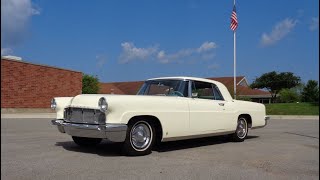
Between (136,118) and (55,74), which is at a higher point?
(55,74)

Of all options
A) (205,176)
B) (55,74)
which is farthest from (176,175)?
(55,74)

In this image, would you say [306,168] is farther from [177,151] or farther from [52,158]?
[52,158]

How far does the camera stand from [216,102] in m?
9.58

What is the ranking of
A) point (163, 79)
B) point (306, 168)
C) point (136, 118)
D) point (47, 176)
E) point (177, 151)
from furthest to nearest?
1. point (163, 79)
2. point (177, 151)
3. point (136, 118)
4. point (306, 168)
5. point (47, 176)

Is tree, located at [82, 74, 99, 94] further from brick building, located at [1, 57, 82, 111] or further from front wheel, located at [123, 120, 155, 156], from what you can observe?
front wheel, located at [123, 120, 155, 156]

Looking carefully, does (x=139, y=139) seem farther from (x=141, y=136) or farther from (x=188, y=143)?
(x=188, y=143)

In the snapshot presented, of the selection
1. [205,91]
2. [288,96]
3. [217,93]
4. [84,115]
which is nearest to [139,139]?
[84,115]

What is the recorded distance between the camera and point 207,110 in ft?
30.0

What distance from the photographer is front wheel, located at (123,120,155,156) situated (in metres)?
7.59

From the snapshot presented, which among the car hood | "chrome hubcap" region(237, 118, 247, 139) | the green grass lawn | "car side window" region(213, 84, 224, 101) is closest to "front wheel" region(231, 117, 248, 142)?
"chrome hubcap" region(237, 118, 247, 139)

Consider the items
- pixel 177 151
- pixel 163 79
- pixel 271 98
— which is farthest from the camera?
pixel 271 98

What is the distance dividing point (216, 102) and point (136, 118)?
8.19 feet

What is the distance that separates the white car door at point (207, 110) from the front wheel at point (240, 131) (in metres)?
0.61

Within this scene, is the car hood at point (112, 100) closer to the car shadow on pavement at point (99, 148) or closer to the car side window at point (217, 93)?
the car shadow on pavement at point (99, 148)
